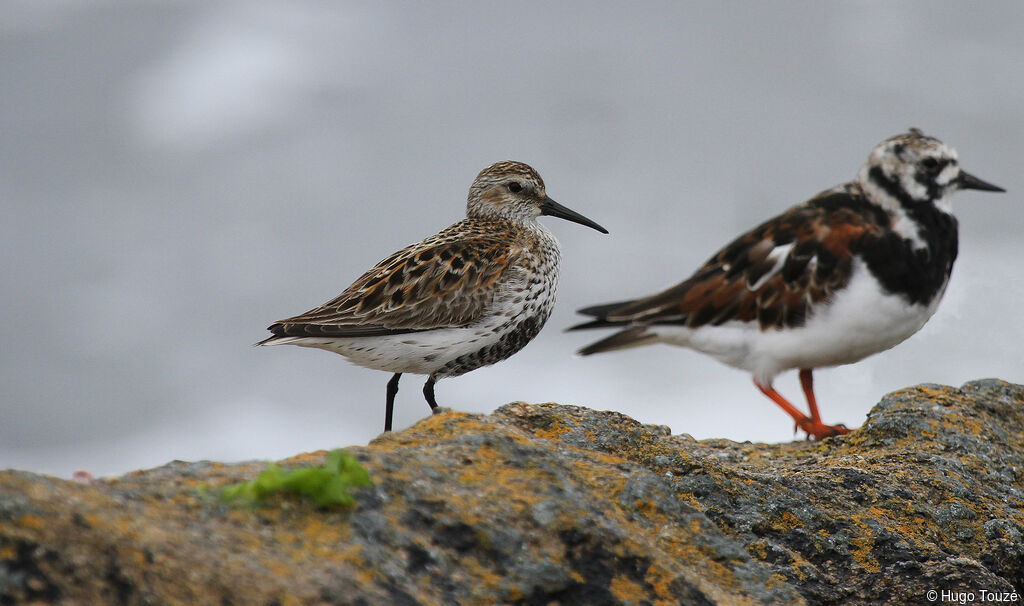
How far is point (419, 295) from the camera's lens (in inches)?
365

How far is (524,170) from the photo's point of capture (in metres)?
11.1

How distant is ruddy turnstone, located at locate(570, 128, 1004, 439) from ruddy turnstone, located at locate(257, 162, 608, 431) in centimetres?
123

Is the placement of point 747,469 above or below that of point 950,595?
above

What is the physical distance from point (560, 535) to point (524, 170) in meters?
7.48

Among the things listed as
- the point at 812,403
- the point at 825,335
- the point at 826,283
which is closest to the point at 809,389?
the point at 812,403

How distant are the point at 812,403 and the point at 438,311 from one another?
3273mm

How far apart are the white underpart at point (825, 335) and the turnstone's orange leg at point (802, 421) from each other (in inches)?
3.9

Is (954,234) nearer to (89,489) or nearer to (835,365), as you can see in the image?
(835,365)

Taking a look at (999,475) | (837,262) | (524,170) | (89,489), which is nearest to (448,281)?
(524,170)

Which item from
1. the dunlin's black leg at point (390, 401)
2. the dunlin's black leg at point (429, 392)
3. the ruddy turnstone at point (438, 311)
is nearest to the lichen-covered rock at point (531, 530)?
the ruddy turnstone at point (438, 311)

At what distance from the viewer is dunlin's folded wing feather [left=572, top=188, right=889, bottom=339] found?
7.80m

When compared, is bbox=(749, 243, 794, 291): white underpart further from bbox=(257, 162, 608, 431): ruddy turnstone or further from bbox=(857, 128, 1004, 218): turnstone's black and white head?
bbox=(257, 162, 608, 431): ruddy turnstone

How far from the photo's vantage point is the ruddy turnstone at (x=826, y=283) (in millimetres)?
7715

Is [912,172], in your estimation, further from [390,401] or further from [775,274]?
[390,401]
